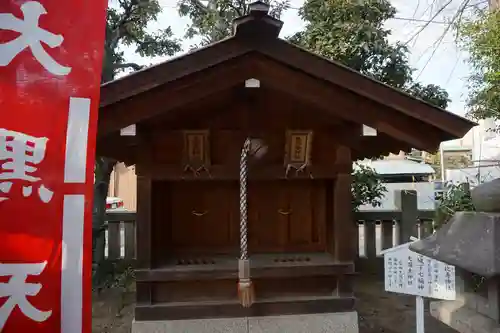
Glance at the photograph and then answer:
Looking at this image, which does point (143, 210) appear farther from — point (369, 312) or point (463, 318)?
point (369, 312)

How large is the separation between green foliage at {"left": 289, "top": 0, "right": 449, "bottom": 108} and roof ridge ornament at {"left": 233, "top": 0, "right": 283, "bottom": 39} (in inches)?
159

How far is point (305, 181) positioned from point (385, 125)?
1.27 meters

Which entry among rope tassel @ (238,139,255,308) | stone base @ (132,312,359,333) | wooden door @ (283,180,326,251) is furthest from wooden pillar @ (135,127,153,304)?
wooden door @ (283,180,326,251)

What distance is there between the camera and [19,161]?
8.75 feet

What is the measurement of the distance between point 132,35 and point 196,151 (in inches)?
195

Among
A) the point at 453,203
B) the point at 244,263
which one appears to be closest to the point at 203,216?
the point at 244,263

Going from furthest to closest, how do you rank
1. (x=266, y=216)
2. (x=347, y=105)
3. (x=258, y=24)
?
(x=266, y=216), (x=347, y=105), (x=258, y=24)

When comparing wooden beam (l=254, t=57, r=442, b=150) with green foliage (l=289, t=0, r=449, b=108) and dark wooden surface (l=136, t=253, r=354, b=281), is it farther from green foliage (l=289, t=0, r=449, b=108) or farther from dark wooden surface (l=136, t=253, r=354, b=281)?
green foliage (l=289, t=0, r=449, b=108)

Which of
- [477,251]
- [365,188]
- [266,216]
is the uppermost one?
[365,188]

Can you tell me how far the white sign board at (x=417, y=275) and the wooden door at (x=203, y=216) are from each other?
1952 mm

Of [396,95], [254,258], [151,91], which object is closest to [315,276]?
[254,258]

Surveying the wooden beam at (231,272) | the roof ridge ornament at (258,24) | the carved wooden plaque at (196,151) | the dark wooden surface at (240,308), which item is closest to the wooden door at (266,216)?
the wooden beam at (231,272)

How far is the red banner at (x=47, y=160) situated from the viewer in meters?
2.60

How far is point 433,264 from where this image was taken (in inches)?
152
